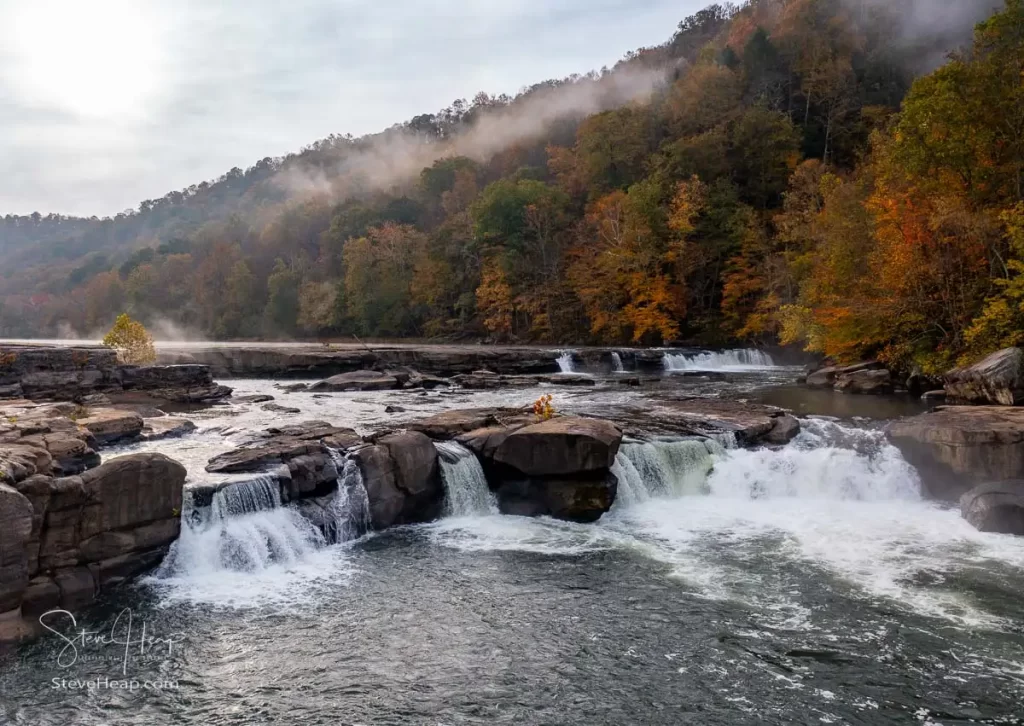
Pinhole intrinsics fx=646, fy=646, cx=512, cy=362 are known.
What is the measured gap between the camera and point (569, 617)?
9297mm

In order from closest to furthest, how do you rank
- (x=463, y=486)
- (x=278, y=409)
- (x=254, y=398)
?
(x=463, y=486), (x=278, y=409), (x=254, y=398)

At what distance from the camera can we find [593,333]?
4922 cm

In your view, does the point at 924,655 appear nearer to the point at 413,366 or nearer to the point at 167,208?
the point at 413,366

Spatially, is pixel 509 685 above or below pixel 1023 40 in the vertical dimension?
below

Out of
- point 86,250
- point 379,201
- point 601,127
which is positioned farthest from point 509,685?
point 86,250

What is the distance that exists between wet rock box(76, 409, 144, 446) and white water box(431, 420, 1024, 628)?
8771mm

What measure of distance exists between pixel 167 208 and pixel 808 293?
603ft

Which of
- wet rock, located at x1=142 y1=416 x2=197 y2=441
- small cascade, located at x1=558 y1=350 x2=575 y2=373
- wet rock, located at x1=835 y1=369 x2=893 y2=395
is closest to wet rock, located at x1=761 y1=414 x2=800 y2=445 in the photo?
wet rock, located at x1=835 y1=369 x2=893 y2=395

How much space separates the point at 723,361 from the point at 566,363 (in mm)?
9414

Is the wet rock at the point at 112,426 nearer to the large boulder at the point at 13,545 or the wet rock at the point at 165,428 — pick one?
the wet rock at the point at 165,428
